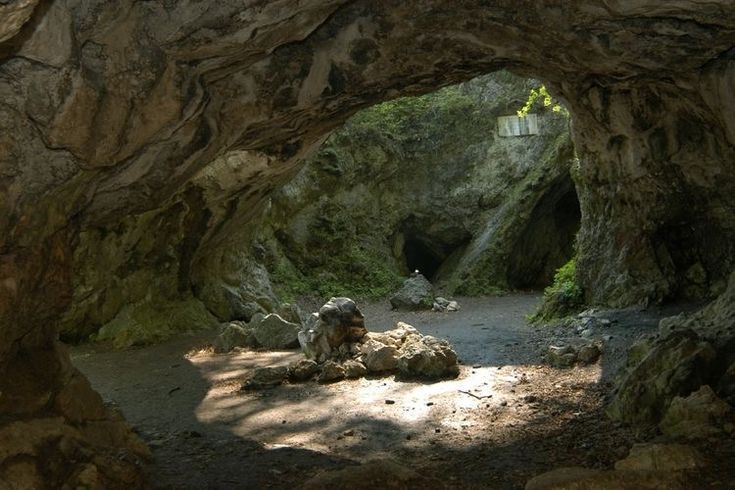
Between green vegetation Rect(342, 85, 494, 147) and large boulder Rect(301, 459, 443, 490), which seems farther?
green vegetation Rect(342, 85, 494, 147)

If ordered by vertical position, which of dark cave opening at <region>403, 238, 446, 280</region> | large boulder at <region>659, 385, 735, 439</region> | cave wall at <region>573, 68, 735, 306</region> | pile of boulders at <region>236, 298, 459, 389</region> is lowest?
dark cave opening at <region>403, 238, 446, 280</region>

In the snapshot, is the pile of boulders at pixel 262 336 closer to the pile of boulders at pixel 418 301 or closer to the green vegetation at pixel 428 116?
the pile of boulders at pixel 418 301

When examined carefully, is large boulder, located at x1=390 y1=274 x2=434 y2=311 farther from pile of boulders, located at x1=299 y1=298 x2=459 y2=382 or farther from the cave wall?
pile of boulders, located at x1=299 y1=298 x2=459 y2=382

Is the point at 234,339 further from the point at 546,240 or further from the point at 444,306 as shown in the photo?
the point at 546,240

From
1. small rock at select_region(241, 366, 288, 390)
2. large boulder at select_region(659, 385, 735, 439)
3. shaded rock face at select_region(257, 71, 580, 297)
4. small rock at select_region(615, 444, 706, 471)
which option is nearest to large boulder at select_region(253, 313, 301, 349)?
small rock at select_region(241, 366, 288, 390)

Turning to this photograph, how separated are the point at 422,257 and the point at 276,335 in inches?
547

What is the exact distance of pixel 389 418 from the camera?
7.02m

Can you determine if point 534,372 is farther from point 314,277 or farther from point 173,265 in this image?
point 314,277

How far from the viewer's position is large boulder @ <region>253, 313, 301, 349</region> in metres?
11.8

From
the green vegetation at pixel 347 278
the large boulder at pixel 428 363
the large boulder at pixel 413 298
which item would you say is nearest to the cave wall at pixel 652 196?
the large boulder at pixel 428 363

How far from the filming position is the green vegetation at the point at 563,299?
37.8ft

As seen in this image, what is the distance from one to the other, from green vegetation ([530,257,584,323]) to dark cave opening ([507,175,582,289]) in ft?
27.9

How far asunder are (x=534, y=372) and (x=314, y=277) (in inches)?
473

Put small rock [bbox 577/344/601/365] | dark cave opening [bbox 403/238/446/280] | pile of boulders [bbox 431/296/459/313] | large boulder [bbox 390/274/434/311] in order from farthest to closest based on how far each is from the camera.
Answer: dark cave opening [bbox 403/238/446/280] → large boulder [bbox 390/274/434/311] → pile of boulders [bbox 431/296/459/313] → small rock [bbox 577/344/601/365]
